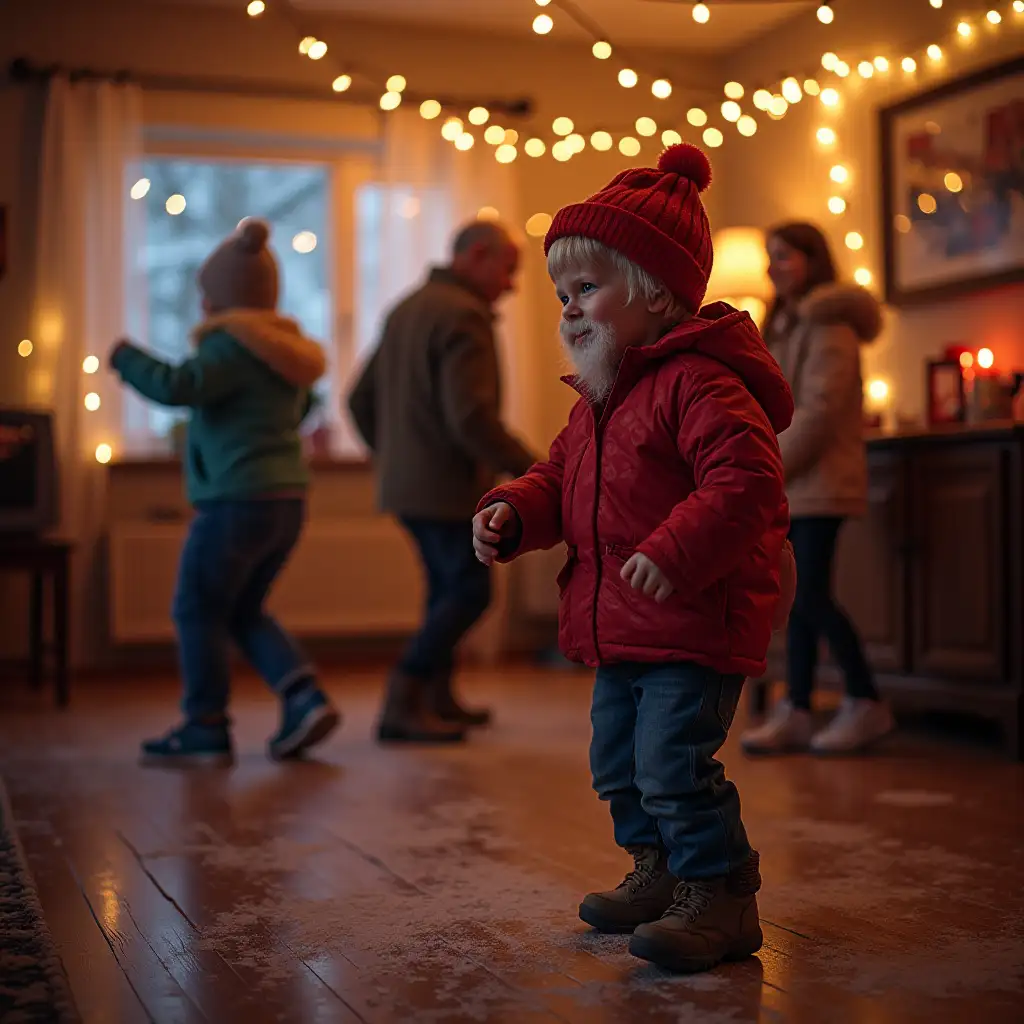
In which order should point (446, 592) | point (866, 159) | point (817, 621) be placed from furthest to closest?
1. point (866, 159)
2. point (446, 592)
3. point (817, 621)

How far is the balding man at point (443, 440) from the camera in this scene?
150 inches

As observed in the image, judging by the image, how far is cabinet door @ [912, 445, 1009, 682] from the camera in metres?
3.67

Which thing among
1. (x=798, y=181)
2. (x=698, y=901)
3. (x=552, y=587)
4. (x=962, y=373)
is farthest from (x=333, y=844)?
(x=798, y=181)

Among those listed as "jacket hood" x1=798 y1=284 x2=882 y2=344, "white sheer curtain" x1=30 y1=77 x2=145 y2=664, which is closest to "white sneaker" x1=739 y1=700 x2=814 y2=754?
"jacket hood" x1=798 y1=284 x2=882 y2=344

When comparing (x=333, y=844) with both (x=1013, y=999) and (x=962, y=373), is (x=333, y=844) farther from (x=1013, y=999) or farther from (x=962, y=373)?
(x=962, y=373)

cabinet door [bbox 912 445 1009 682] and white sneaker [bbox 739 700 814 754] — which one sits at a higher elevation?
cabinet door [bbox 912 445 1009 682]

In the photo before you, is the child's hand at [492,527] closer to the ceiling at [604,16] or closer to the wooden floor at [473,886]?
the wooden floor at [473,886]

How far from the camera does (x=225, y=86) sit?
18.9 feet

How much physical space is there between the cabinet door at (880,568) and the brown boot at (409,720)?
1.14 metres

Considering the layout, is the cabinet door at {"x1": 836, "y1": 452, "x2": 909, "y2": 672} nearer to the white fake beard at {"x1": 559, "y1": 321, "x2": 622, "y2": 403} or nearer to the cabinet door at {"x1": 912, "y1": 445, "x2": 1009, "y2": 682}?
the cabinet door at {"x1": 912, "y1": 445, "x2": 1009, "y2": 682}

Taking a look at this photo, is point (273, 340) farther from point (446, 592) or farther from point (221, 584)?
point (446, 592)

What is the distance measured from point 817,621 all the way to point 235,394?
1.52 metres

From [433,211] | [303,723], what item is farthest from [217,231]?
[303,723]

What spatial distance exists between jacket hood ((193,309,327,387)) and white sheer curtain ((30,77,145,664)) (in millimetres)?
2020
